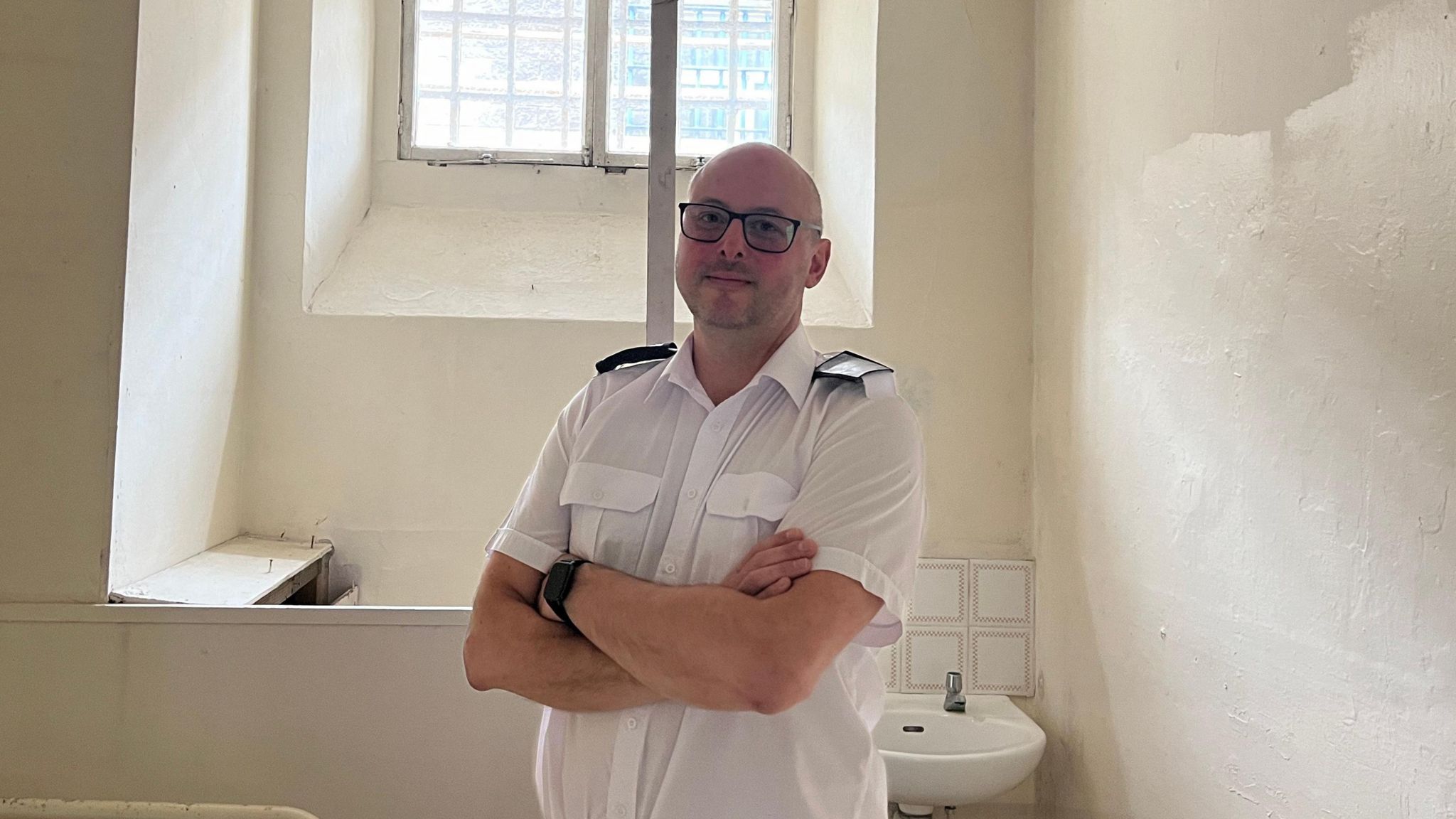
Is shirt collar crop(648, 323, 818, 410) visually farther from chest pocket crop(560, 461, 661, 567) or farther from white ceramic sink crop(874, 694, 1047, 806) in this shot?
white ceramic sink crop(874, 694, 1047, 806)

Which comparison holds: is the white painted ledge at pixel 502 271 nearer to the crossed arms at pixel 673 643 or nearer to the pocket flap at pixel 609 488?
the pocket flap at pixel 609 488

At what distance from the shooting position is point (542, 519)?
125 centimetres

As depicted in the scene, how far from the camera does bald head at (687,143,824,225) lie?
4.06 ft

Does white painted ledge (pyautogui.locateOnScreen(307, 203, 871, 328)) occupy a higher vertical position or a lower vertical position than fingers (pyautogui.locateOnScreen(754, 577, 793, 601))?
higher

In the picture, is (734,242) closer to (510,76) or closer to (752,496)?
(752,496)

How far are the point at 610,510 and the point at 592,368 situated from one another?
4.15ft

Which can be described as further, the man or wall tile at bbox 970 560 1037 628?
wall tile at bbox 970 560 1037 628

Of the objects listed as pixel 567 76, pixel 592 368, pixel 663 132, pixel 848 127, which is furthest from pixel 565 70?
pixel 663 132

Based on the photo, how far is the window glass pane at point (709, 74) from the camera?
9.50ft

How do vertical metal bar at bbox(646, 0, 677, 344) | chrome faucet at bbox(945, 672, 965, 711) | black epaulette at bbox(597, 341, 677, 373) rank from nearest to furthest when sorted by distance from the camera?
black epaulette at bbox(597, 341, 677, 373)
vertical metal bar at bbox(646, 0, 677, 344)
chrome faucet at bbox(945, 672, 965, 711)

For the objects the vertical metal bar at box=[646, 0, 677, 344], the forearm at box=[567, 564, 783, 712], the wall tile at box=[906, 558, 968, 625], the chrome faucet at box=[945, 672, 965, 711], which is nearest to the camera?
the forearm at box=[567, 564, 783, 712]

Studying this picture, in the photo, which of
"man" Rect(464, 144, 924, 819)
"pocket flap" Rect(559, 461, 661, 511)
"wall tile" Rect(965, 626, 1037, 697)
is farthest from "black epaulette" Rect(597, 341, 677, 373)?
"wall tile" Rect(965, 626, 1037, 697)

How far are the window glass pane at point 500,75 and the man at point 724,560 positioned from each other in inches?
69.4

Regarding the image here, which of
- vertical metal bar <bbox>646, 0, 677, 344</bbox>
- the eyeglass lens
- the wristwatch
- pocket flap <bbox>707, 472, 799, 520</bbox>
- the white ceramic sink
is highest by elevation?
vertical metal bar <bbox>646, 0, 677, 344</bbox>
